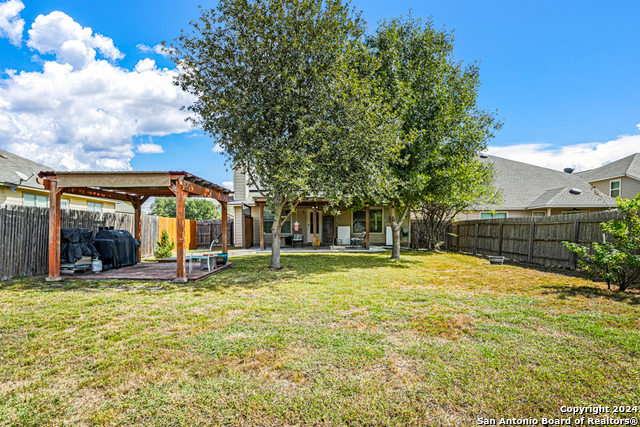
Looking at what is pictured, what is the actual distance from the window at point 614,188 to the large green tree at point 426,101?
44.8 ft

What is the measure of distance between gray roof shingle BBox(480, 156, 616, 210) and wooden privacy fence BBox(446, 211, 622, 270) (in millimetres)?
3661

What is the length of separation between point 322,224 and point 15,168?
49.1 feet

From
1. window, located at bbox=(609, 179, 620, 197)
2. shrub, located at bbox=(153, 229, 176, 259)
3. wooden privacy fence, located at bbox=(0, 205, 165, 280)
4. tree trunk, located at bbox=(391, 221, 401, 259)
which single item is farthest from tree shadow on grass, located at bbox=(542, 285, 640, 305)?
window, located at bbox=(609, 179, 620, 197)

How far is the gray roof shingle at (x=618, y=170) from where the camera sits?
61.3 ft

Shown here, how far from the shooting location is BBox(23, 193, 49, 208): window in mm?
14430

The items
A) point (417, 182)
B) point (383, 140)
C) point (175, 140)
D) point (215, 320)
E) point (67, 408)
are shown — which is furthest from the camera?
point (175, 140)

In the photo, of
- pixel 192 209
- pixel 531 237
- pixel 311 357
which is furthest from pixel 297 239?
pixel 192 209

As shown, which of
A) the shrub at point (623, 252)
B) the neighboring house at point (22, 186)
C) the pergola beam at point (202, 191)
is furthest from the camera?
the neighboring house at point (22, 186)

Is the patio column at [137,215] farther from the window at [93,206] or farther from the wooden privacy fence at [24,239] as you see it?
the window at [93,206]

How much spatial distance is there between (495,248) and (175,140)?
18628mm

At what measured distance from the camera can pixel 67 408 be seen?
2.42 meters

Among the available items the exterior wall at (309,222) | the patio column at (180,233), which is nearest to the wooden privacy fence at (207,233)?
the exterior wall at (309,222)

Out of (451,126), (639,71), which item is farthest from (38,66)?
(639,71)

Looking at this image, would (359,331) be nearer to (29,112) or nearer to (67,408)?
(67,408)
